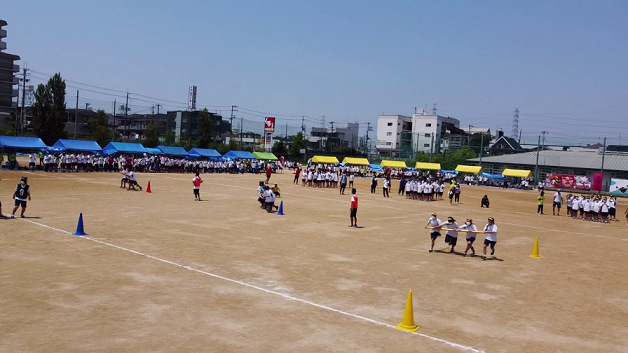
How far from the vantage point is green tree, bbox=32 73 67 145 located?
206 ft

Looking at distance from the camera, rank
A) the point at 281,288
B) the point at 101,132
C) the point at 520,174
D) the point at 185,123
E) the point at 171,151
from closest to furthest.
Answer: the point at 281,288
the point at 171,151
the point at 520,174
the point at 101,132
the point at 185,123

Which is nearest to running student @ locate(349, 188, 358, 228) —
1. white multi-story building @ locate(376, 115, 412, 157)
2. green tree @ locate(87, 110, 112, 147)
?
green tree @ locate(87, 110, 112, 147)

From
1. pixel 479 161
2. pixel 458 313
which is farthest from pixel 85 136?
pixel 458 313

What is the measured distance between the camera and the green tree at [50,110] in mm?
62844

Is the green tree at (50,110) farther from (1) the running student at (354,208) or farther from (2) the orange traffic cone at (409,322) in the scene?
(2) the orange traffic cone at (409,322)

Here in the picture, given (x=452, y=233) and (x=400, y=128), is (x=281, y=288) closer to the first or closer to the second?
(x=452, y=233)

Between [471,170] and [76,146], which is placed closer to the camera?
[76,146]

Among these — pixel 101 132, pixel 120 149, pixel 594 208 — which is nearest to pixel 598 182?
pixel 594 208

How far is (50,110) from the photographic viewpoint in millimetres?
63031

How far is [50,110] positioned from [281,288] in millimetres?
63203

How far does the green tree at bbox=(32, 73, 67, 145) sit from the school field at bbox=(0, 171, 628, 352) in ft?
161

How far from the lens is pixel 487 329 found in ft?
28.9

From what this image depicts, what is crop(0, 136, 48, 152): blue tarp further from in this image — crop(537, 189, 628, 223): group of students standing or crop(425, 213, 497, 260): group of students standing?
crop(537, 189, 628, 223): group of students standing

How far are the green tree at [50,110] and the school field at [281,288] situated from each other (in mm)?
48958
